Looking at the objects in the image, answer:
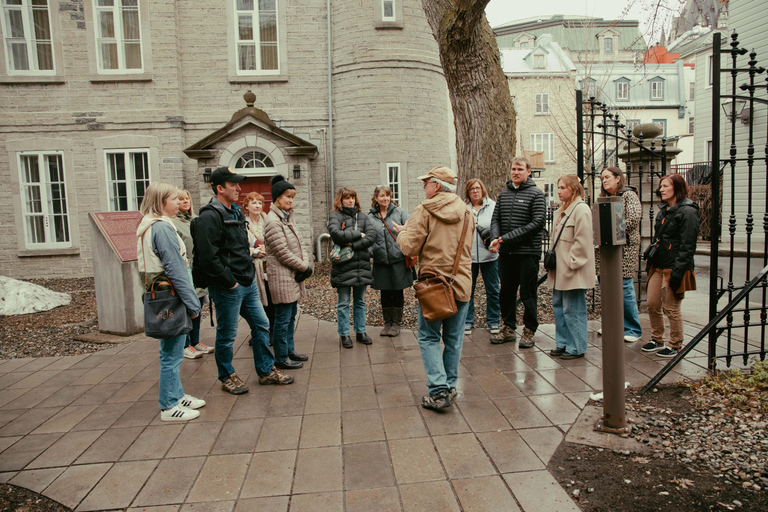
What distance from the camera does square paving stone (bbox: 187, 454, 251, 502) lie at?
2.93 m

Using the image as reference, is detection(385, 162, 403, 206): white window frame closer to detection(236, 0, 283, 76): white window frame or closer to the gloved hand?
detection(236, 0, 283, 76): white window frame

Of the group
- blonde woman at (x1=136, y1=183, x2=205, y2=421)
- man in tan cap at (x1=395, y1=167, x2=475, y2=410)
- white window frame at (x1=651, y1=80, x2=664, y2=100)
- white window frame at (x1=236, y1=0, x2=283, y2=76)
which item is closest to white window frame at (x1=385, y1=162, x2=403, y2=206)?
white window frame at (x1=236, y1=0, x2=283, y2=76)

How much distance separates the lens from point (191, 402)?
13.7 feet

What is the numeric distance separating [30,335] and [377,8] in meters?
10.9

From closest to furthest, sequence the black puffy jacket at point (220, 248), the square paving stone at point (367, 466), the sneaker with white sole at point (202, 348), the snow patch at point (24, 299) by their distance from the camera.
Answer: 1. the square paving stone at point (367, 466)
2. the black puffy jacket at point (220, 248)
3. the sneaker with white sole at point (202, 348)
4. the snow patch at point (24, 299)

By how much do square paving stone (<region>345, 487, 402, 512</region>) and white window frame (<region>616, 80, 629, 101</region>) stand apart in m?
43.0

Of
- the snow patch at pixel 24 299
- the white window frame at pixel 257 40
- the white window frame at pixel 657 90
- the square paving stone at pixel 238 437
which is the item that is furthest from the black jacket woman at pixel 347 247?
the white window frame at pixel 657 90

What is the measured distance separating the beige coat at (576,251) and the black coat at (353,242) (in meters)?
2.08

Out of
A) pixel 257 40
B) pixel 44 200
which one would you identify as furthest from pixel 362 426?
pixel 44 200

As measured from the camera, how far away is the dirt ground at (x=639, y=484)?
2.70 metres

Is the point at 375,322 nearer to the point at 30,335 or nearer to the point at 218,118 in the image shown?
the point at 30,335

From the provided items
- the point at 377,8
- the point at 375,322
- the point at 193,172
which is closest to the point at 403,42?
the point at 377,8

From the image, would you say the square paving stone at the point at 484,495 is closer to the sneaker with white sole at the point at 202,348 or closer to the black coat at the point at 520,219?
the black coat at the point at 520,219

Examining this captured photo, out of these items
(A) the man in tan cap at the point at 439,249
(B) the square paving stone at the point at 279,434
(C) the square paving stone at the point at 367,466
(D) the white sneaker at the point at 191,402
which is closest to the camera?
(C) the square paving stone at the point at 367,466
